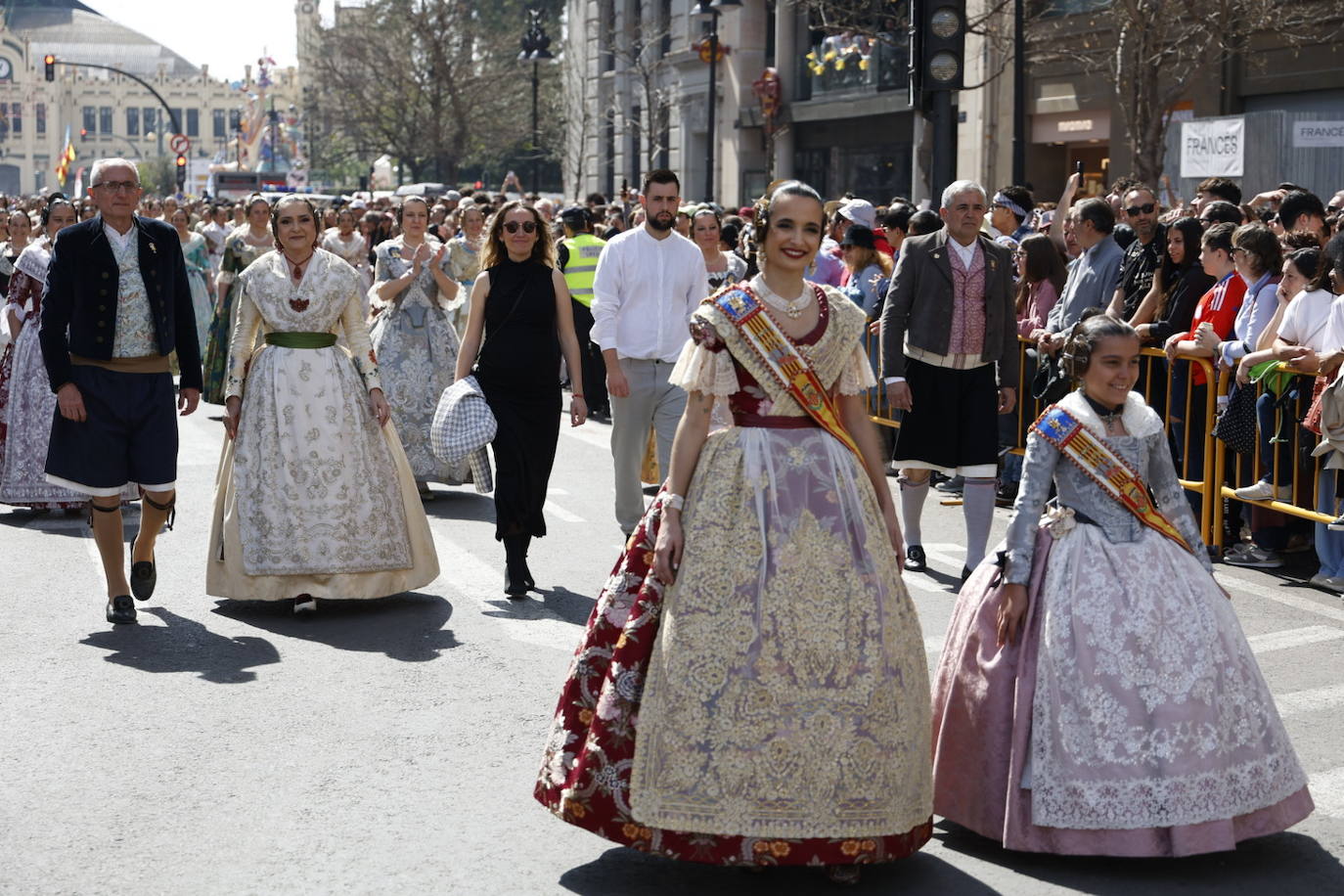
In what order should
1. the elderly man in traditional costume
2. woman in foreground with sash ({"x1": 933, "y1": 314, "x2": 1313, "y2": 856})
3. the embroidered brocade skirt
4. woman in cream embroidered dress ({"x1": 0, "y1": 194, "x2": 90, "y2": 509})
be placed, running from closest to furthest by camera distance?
1. the embroidered brocade skirt
2. woman in foreground with sash ({"x1": 933, "y1": 314, "x2": 1313, "y2": 856})
3. the elderly man in traditional costume
4. woman in cream embroidered dress ({"x1": 0, "y1": 194, "x2": 90, "y2": 509})

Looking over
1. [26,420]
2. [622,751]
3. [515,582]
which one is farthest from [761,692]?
[26,420]

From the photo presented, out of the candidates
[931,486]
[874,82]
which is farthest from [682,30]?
[931,486]

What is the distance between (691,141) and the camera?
45.4 m

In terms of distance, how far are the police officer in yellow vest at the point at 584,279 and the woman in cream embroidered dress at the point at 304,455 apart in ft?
23.7

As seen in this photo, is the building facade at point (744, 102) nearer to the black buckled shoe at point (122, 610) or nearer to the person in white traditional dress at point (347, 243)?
the person in white traditional dress at point (347, 243)

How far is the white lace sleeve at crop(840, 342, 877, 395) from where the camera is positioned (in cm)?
513

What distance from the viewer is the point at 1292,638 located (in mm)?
7973

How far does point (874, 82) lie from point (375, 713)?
103 ft

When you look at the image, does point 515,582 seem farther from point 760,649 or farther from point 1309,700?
point 760,649

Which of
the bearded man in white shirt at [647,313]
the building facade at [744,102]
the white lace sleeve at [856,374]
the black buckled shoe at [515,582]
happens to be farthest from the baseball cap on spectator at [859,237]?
the building facade at [744,102]

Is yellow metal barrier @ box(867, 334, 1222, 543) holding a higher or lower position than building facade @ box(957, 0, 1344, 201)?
lower

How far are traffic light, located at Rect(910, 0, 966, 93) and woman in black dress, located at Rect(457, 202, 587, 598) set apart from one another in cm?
465

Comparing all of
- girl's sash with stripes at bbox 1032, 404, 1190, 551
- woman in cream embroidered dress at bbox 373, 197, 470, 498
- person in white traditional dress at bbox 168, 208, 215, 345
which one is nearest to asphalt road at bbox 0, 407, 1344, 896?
girl's sash with stripes at bbox 1032, 404, 1190, 551

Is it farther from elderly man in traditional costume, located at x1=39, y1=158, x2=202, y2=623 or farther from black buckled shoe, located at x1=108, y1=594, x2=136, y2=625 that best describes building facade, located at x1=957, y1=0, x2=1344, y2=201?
black buckled shoe, located at x1=108, y1=594, x2=136, y2=625
